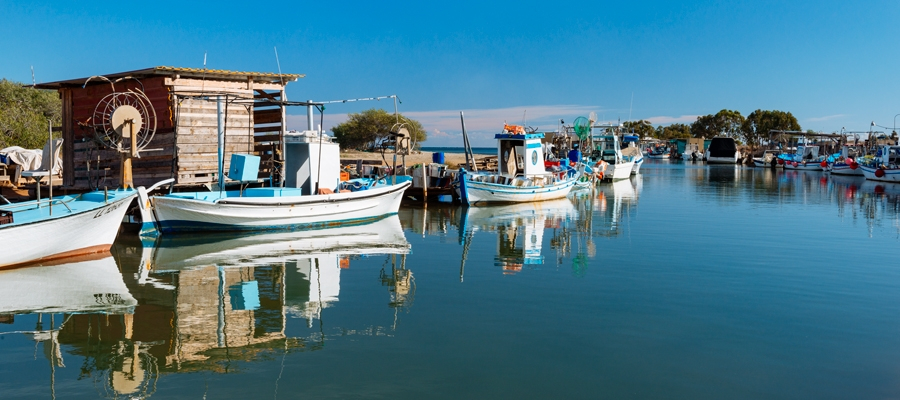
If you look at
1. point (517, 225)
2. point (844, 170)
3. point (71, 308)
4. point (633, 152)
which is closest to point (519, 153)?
point (517, 225)

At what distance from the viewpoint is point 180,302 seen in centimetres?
1095

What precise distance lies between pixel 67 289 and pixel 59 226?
7.47 feet

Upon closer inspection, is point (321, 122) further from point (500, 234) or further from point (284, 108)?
point (500, 234)

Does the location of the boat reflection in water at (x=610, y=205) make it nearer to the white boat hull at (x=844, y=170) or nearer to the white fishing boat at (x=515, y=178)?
the white fishing boat at (x=515, y=178)

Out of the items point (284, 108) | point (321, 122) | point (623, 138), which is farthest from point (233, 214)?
point (623, 138)

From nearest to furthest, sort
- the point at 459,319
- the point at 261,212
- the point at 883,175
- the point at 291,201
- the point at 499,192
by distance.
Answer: the point at 459,319 → the point at 261,212 → the point at 291,201 → the point at 499,192 → the point at 883,175

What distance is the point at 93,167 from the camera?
66.9ft

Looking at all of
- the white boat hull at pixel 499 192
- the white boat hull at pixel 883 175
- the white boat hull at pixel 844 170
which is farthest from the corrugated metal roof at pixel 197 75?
the white boat hull at pixel 844 170

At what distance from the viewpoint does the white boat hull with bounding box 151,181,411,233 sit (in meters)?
16.9

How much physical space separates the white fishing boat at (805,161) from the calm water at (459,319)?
53101 millimetres

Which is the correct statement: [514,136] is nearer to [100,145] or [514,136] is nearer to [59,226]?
[100,145]

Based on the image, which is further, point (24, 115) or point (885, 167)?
point (885, 167)

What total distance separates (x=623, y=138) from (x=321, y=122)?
4348 cm

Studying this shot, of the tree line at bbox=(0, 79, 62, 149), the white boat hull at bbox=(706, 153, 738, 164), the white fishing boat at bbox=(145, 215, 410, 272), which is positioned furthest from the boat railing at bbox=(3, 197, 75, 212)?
the white boat hull at bbox=(706, 153, 738, 164)
